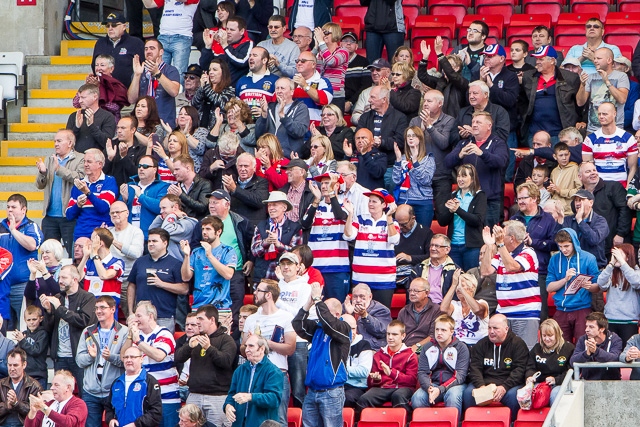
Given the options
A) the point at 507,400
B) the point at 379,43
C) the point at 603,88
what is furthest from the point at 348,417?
the point at 379,43

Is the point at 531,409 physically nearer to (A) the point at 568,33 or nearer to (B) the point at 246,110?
(B) the point at 246,110

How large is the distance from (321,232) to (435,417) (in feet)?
8.34

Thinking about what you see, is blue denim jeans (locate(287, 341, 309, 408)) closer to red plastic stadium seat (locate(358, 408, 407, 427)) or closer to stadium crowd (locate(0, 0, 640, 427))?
stadium crowd (locate(0, 0, 640, 427))

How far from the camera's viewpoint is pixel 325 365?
39.6ft

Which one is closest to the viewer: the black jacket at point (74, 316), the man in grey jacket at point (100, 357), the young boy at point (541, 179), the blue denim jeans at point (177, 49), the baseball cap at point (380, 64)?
the man in grey jacket at point (100, 357)

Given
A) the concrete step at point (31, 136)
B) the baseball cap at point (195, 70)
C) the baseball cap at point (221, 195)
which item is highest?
the baseball cap at point (195, 70)

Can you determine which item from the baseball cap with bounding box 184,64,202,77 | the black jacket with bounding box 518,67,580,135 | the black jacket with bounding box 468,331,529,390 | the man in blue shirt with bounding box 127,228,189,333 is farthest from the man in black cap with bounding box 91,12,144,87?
the black jacket with bounding box 468,331,529,390

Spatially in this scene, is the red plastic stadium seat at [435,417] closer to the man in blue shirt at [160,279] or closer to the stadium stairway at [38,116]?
the man in blue shirt at [160,279]

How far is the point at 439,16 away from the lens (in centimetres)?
1822

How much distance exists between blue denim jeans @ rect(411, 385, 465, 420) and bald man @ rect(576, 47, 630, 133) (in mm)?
4115

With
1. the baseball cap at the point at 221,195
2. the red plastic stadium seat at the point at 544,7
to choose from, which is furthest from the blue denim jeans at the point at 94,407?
the red plastic stadium seat at the point at 544,7

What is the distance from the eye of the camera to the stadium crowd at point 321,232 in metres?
12.4

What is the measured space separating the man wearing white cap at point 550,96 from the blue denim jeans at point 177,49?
4.29 meters

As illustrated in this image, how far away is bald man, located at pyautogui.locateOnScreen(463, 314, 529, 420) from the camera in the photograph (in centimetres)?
1219
